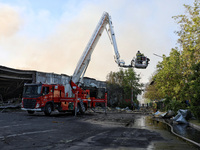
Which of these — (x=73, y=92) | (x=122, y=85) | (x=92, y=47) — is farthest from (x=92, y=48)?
(x=122, y=85)

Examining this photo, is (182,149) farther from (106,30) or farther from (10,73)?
(10,73)

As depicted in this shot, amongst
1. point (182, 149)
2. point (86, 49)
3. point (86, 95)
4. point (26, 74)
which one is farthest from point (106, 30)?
point (182, 149)

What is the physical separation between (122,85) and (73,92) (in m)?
32.3

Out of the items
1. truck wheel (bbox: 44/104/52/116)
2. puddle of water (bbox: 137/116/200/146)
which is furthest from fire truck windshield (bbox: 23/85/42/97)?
puddle of water (bbox: 137/116/200/146)

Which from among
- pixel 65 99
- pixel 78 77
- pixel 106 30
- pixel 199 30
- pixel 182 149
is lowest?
pixel 182 149

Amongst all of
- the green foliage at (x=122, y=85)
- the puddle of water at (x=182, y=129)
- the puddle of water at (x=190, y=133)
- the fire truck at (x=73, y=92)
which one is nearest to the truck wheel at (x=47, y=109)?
the fire truck at (x=73, y=92)

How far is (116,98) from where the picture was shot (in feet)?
170

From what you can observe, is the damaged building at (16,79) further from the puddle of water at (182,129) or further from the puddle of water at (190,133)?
the puddle of water at (190,133)

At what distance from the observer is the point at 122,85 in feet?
169

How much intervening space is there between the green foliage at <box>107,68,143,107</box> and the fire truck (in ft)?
89.1

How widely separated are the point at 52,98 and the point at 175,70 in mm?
11892

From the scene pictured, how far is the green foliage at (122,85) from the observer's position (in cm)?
5011

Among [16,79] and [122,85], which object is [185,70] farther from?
[122,85]

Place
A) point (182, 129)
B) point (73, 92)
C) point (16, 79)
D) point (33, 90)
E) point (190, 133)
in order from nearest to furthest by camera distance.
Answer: point (190, 133) < point (182, 129) < point (33, 90) < point (73, 92) < point (16, 79)
